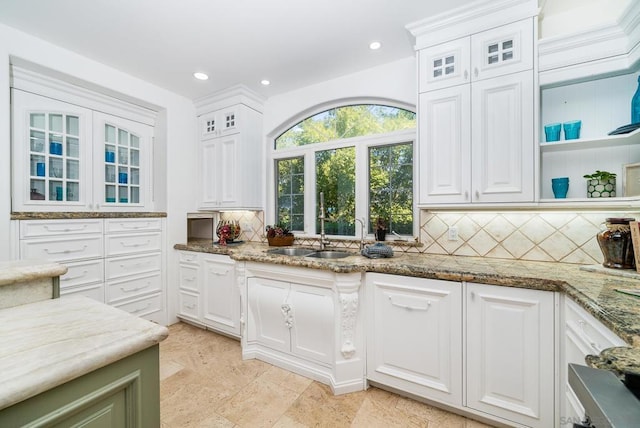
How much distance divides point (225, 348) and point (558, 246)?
2885 mm

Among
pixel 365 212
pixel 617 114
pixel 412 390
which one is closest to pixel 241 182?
pixel 365 212

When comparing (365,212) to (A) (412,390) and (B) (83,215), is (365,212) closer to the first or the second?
(A) (412,390)

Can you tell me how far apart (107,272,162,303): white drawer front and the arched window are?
1530mm

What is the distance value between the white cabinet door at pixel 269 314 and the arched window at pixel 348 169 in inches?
38.2

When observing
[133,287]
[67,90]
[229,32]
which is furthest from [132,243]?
[229,32]

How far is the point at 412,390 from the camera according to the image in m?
1.84

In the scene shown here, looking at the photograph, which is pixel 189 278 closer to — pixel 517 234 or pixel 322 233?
pixel 322 233

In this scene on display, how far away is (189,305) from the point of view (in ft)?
10.3

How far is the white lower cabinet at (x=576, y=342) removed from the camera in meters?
1.09

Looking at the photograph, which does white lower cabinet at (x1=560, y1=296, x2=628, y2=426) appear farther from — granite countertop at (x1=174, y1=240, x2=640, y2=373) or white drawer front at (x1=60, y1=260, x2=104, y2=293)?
white drawer front at (x1=60, y1=260, x2=104, y2=293)

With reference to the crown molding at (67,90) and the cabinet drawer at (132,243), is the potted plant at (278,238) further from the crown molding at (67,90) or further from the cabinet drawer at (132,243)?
the crown molding at (67,90)

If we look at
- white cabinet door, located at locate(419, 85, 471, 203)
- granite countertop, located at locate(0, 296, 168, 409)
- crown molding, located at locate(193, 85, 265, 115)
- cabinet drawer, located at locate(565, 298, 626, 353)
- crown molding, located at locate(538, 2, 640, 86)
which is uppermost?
crown molding, located at locate(193, 85, 265, 115)

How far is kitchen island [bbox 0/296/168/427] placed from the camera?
597 mm

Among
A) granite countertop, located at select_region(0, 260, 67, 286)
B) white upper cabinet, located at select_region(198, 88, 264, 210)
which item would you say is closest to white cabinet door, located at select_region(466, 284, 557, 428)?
granite countertop, located at select_region(0, 260, 67, 286)
